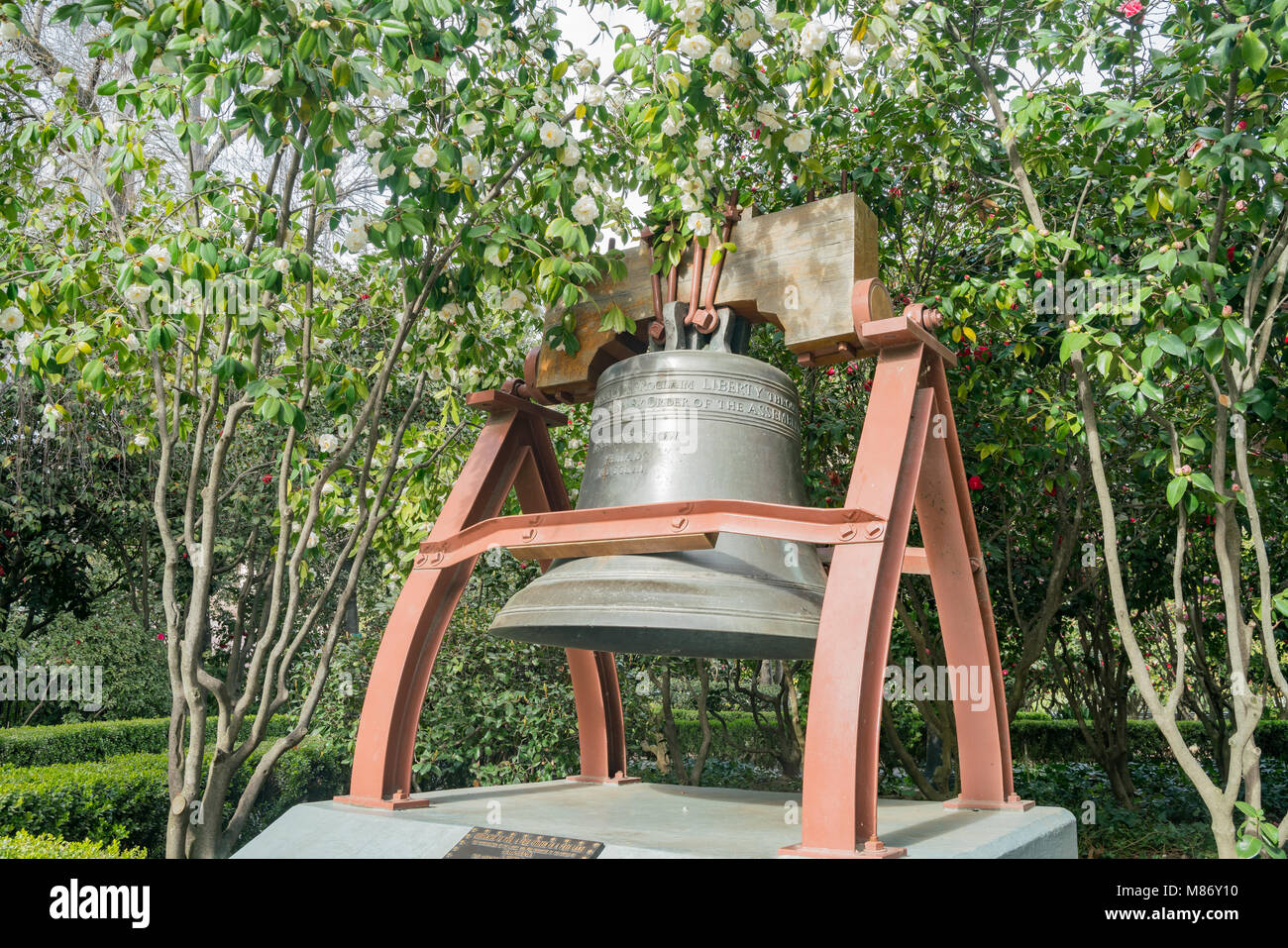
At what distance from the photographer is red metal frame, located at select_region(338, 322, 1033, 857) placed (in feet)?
9.98

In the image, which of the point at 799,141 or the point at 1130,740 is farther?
the point at 1130,740

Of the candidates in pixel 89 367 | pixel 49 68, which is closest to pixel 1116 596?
pixel 89 367

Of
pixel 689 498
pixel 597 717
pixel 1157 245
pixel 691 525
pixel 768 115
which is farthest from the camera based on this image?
pixel 597 717

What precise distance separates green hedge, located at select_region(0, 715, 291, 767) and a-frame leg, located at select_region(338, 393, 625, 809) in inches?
284

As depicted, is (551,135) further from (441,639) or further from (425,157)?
(441,639)

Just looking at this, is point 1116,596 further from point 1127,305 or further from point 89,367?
point 89,367

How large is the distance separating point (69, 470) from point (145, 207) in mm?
7442

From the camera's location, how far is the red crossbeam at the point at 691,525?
10.8 ft

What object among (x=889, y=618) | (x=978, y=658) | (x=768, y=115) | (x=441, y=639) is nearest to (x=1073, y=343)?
(x=978, y=658)

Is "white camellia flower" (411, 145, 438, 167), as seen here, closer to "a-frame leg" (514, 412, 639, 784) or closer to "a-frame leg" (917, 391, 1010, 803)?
"a-frame leg" (514, 412, 639, 784)

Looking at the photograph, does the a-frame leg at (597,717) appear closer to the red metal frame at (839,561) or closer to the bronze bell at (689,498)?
the red metal frame at (839,561)

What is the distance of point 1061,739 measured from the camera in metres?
13.2

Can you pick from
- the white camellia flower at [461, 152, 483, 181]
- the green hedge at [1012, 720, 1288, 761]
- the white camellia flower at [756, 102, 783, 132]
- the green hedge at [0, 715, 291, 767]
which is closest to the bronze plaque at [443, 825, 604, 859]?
the white camellia flower at [461, 152, 483, 181]

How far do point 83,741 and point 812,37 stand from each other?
35.5 feet
